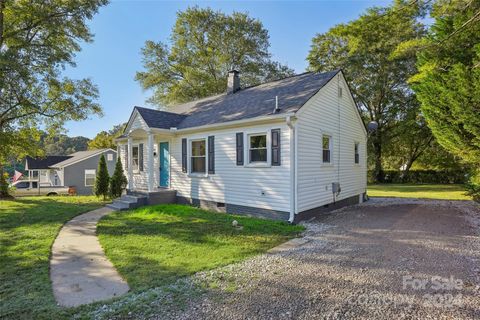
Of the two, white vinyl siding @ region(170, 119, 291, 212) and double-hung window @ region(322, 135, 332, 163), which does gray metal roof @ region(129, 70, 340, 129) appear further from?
double-hung window @ region(322, 135, 332, 163)

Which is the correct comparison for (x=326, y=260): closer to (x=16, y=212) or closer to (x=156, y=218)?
(x=156, y=218)

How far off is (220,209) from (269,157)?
2894 millimetres

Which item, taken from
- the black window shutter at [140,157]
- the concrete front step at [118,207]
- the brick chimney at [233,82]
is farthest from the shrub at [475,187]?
the black window shutter at [140,157]

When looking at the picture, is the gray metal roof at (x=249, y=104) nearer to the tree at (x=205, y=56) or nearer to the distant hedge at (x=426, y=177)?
the tree at (x=205, y=56)

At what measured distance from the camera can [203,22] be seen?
26938mm

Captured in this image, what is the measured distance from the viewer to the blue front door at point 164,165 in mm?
11984

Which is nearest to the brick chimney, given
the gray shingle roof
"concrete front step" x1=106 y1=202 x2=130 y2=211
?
the gray shingle roof

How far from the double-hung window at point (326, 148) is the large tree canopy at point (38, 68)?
1290 cm

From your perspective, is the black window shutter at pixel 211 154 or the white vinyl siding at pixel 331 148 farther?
the black window shutter at pixel 211 154

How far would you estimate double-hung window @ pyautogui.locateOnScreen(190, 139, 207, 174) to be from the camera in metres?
10.8

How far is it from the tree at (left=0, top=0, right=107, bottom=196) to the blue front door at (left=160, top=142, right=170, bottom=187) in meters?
6.66

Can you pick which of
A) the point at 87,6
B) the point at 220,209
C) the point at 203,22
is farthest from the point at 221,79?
the point at 220,209

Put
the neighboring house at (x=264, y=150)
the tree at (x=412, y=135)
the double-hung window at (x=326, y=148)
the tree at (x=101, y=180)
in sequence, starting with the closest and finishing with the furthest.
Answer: the neighboring house at (x=264, y=150)
the double-hung window at (x=326, y=148)
the tree at (x=101, y=180)
the tree at (x=412, y=135)

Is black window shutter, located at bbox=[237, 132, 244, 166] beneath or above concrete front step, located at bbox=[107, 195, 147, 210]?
above
